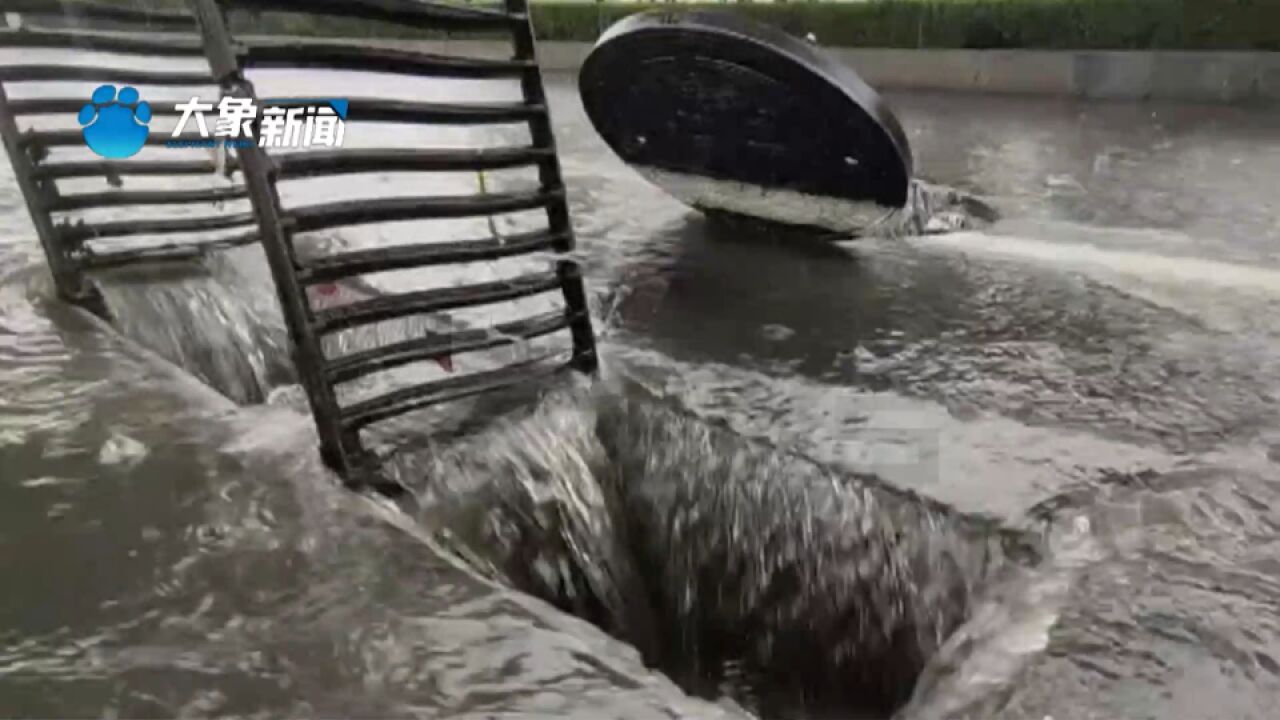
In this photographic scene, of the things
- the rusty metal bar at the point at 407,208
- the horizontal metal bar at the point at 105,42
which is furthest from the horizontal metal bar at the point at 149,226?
the rusty metal bar at the point at 407,208

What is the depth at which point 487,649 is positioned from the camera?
6.45 feet

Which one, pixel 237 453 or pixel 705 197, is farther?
pixel 705 197

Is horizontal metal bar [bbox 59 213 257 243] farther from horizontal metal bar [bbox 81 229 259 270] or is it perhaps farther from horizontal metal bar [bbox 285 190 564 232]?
horizontal metal bar [bbox 285 190 564 232]

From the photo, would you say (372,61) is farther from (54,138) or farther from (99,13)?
(99,13)

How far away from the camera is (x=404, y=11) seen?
9.91 ft

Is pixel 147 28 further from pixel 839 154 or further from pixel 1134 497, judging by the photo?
pixel 1134 497

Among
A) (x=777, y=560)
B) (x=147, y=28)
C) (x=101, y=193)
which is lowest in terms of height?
(x=777, y=560)

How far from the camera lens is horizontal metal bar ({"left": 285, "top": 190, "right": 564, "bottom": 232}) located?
278 centimetres

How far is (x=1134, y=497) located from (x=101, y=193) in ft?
11.6

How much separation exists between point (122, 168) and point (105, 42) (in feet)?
1.54

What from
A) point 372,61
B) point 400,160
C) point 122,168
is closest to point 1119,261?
point 400,160

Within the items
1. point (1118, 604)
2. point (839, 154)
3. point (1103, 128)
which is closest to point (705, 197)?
point (839, 154)

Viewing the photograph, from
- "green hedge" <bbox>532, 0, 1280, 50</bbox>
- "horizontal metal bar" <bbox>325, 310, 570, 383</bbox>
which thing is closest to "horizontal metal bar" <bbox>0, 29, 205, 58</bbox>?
"horizontal metal bar" <bbox>325, 310, 570, 383</bbox>

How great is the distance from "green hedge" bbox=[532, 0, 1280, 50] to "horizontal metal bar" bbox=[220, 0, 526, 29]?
18.1ft
